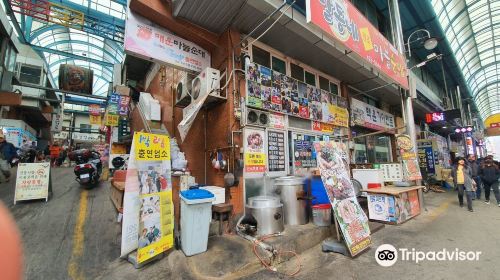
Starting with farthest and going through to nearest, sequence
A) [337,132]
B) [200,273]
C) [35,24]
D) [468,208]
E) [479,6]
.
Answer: [35,24]
[479,6]
[337,132]
[468,208]
[200,273]

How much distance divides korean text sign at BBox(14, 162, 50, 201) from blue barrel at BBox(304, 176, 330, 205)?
24.6 feet

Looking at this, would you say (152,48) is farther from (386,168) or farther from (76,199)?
(386,168)

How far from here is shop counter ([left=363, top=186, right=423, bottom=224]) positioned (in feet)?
21.0

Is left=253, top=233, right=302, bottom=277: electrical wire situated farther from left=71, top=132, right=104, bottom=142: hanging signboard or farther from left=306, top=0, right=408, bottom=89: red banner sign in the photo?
left=71, top=132, right=104, bottom=142: hanging signboard

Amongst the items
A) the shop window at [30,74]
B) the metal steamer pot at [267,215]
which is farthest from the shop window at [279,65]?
the shop window at [30,74]

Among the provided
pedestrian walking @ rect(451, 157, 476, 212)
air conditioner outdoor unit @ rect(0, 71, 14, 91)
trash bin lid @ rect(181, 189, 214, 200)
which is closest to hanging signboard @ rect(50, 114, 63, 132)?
air conditioner outdoor unit @ rect(0, 71, 14, 91)

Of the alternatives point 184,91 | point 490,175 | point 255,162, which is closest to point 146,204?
point 255,162

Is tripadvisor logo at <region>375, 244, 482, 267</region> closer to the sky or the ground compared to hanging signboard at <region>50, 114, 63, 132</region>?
closer to the ground

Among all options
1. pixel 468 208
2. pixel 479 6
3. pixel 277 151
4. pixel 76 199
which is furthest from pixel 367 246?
pixel 479 6

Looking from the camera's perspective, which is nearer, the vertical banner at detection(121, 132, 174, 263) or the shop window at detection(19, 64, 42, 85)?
the vertical banner at detection(121, 132, 174, 263)

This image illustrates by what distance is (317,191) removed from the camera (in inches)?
238

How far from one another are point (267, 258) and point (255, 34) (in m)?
5.92

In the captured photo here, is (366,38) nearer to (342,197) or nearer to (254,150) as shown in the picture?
(254,150)

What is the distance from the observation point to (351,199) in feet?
15.6
